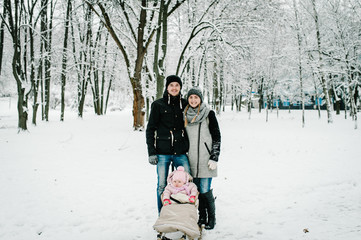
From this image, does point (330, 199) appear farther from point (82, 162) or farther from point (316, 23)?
point (316, 23)

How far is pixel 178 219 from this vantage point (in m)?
2.51

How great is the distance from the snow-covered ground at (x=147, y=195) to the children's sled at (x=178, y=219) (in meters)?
0.60

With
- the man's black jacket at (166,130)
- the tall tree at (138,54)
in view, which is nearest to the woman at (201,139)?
the man's black jacket at (166,130)

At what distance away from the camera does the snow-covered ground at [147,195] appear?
3172mm

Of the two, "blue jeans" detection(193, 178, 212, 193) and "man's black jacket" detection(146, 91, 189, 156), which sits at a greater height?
"man's black jacket" detection(146, 91, 189, 156)

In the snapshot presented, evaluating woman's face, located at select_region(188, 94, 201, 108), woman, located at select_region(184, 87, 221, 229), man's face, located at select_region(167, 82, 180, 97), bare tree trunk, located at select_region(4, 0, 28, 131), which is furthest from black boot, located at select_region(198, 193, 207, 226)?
bare tree trunk, located at select_region(4, 0, 28, 131)

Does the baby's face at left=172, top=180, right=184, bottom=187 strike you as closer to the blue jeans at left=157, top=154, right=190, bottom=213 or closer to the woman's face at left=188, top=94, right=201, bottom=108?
the blue jeans at left=157, top=154, right=190, bottom=213

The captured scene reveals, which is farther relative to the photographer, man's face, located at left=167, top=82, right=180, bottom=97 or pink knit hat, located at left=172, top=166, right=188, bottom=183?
man's face, located at left=167, top=82, right=180, bottom=97

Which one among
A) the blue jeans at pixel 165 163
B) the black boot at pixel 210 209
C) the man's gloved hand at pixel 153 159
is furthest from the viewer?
the black boot at pixel 210 209

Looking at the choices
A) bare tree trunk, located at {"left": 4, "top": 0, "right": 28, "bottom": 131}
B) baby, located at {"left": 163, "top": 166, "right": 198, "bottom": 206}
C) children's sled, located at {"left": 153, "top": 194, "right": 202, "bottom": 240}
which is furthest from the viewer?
bare tree trunk, located at {"left": 4, "top": 0, "right": 28, "bottom": 131}

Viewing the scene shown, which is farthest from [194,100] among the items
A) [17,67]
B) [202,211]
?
[17,67]

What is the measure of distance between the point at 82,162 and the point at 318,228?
5.98 metres

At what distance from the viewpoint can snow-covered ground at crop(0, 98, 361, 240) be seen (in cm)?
317

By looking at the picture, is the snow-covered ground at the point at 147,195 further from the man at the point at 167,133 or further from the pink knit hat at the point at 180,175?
the man at the point at 167,133
